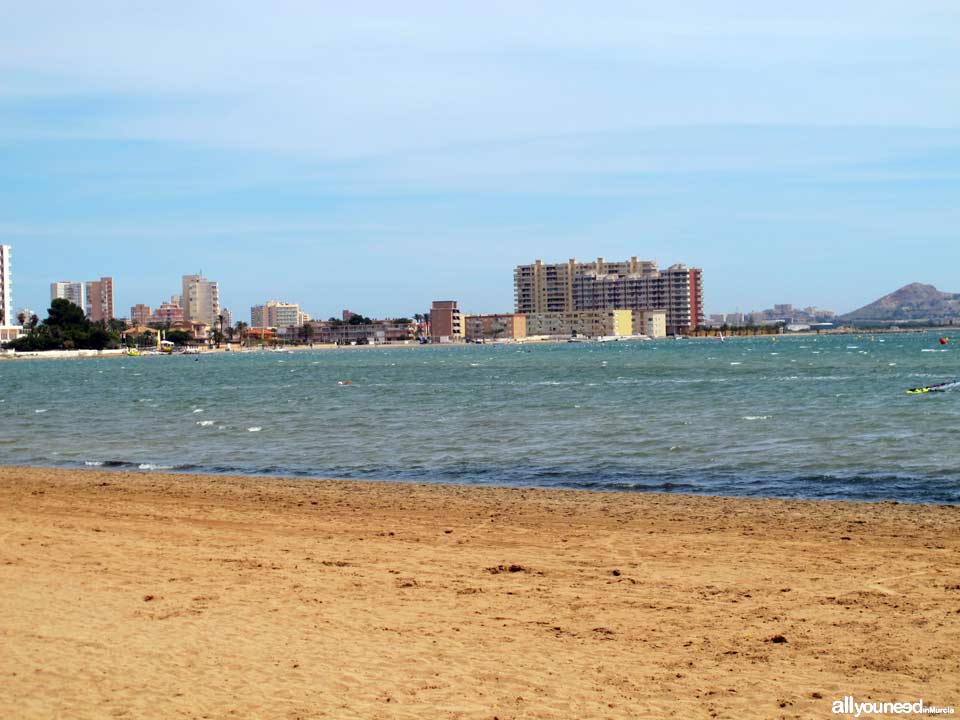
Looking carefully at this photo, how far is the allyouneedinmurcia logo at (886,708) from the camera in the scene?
270 inches

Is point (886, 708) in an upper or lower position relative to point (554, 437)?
→ upper

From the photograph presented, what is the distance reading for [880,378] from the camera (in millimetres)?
60844

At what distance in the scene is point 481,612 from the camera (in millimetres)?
9633

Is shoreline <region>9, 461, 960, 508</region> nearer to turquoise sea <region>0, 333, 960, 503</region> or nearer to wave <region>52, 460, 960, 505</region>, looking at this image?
wave <region>52, 460, 960, 505</region>

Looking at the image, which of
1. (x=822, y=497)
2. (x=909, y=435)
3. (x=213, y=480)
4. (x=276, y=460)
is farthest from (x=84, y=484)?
(x=909, y=435)

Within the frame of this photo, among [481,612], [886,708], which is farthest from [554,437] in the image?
[886,708]

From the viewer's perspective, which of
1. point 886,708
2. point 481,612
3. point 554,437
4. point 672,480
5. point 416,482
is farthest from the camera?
point 554,437

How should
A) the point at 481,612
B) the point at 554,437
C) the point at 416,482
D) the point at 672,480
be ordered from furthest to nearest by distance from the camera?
the point at 554,437 < the point at 416,482 < the point at 672,480 < the point at 481,612

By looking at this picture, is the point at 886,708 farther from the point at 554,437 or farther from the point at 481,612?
the point at 554,437

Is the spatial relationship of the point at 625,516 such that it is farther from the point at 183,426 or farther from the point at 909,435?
the point at 183,426

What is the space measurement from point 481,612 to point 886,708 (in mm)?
3759

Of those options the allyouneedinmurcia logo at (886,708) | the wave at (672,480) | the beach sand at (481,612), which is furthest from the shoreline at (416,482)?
the allyouneedinmurcia logo at (886,708)

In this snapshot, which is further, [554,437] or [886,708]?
[554,437]

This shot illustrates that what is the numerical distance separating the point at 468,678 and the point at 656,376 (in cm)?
6479
